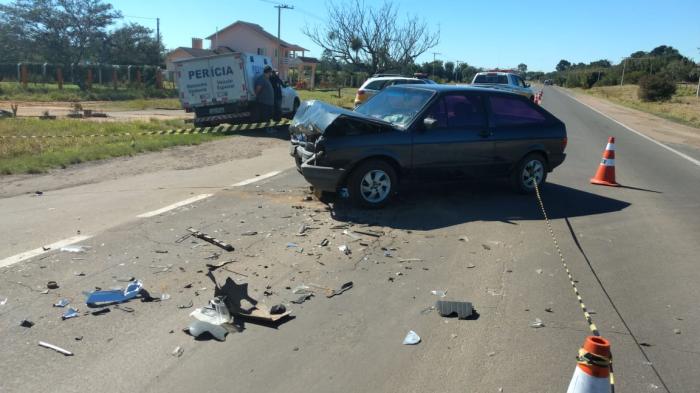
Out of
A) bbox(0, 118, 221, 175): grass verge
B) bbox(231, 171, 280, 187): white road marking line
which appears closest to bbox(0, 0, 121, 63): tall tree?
bbox(0, 118, 221, 175): grass verge

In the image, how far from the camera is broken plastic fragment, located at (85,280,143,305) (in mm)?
4484

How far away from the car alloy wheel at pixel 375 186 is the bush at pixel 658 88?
55.9 metres

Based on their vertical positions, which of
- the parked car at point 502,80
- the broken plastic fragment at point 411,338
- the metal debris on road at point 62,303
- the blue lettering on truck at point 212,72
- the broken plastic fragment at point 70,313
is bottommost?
the broken plastic fragment at point 70,313

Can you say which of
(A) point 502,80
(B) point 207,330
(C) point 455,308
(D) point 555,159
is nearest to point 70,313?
(B) point 207,330

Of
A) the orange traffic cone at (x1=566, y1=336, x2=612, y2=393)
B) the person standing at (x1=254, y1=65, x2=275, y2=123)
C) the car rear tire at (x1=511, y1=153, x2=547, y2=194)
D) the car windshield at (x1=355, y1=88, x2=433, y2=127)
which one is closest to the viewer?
the orange traffic cone at (x1=566, y1=336, x2=612, y2=393)

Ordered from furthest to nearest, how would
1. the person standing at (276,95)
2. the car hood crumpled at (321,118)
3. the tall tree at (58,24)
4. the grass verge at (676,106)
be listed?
the tall tree at (58,24) → the grass verge at (676,106) → the person standing at (276,95) → the car hood crumpled at (321,118)

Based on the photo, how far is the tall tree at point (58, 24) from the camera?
1823 inches

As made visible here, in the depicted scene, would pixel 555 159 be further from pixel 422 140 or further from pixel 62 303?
pixel 62 303

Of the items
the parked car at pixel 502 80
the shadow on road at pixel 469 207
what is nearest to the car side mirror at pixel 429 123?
the shadow on road at pixel 469 207

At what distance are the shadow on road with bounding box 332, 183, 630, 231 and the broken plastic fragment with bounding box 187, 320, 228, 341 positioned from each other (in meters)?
3.17

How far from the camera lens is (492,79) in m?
27.1

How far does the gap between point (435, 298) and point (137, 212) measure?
435cm

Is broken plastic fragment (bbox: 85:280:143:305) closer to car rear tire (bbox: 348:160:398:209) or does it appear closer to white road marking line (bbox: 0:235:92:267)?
white road marking line (bbox: 0:235:92:267)

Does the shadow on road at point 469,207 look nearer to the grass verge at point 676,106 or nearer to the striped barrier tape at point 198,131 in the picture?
the striped barrier tape at point 198,131
